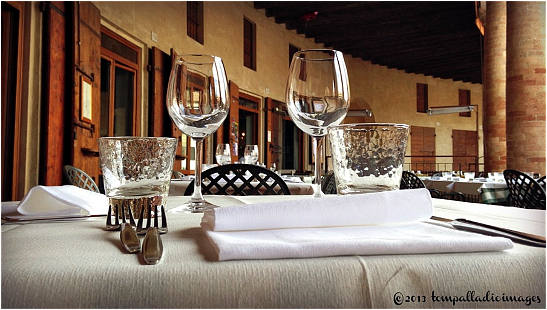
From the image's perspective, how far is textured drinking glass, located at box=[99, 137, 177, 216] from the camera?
2.00 feet

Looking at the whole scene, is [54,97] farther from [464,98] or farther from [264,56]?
[464,98]

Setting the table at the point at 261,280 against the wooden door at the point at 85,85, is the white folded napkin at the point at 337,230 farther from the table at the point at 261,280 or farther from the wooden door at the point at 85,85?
the wooden door at the point at 85,85

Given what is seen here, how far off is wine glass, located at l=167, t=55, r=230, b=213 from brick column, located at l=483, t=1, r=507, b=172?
792cm

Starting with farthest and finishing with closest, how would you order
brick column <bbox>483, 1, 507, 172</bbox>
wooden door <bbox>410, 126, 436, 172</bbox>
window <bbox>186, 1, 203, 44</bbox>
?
wooden door <bbox>410, 126, 436, 172</bbox> → brick column <bbox>483, 1, 507, 172</bbox> → window <bbox>186, 1, 203, 44</bbox>

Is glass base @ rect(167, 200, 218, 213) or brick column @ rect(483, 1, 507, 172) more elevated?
brick column @ rect(483, 1, 507, 172)

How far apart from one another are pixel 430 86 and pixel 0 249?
637 inches

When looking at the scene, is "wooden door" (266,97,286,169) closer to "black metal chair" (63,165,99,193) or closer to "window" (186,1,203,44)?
"window" (186,1,203,44)

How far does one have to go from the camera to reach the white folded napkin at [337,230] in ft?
1.19

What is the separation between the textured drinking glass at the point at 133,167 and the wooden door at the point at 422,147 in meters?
15.0

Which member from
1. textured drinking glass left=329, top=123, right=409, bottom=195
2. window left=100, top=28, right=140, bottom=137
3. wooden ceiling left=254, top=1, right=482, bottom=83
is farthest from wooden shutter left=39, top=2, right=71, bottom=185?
wooden ceiling left=254, top=1, right=482, bottom=83

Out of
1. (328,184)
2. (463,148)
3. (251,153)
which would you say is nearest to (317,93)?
(328,184)

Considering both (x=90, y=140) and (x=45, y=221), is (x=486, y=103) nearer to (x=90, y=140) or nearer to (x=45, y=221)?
(x=90, y=140)

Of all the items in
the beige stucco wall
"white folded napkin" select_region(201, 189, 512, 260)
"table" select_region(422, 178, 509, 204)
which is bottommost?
"table" select_region(422, 178, 509, 204)

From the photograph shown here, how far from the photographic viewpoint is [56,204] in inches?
27.1
